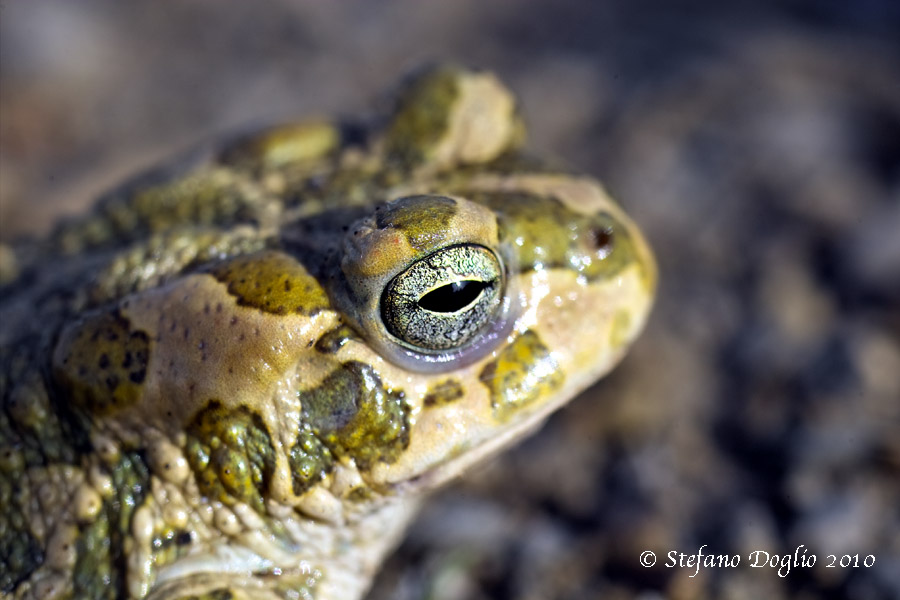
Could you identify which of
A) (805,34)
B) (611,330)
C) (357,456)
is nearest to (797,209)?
(805,34)

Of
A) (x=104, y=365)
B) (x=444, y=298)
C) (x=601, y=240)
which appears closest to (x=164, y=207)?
(x=104, y=365)

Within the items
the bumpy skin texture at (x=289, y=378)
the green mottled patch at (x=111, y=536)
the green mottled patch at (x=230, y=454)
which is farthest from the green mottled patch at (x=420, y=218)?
the green mottled patch at (x=111, y=536)

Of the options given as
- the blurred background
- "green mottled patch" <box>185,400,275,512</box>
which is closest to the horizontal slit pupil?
"green mottled patch" <box>185,400,275,512</box>

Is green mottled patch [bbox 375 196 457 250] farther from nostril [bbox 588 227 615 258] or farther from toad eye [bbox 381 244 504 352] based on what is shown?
nostril [bbox 588 227 615 258]

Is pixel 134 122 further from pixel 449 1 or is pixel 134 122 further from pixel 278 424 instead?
pixel 278 424

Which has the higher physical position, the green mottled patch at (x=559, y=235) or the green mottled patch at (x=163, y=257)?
the green mottled patch at (x=163, y=257)

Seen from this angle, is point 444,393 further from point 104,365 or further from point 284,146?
point 284,146

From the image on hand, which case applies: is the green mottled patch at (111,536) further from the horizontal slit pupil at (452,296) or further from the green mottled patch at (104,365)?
the horizontal slit pupil at (452,296)
